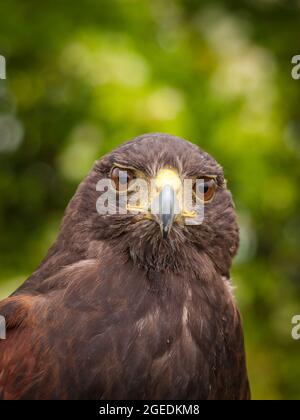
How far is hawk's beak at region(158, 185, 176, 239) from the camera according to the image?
2.87 meters

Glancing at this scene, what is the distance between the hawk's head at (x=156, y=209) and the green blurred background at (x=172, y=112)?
1164 millimetres

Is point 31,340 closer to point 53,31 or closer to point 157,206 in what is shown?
point 157,206

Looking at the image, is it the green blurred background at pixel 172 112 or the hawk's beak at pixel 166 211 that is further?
the green blurred background at pixel 172 112

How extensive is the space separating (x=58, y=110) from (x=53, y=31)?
47 cm

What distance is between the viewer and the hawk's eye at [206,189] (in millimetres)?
3199

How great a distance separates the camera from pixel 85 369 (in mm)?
2770

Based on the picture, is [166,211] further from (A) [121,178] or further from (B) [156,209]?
(A) [121,178]

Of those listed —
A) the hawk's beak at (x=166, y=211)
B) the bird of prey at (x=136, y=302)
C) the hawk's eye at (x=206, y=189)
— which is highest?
the hawk's eye at (x=206, y=189)

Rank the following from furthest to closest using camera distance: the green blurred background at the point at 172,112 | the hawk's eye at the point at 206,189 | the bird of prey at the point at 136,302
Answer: the green blurred background at the point at 172,112 → the hawk's eye at the point at 206,189 → the bird of prey at the point at 136,302

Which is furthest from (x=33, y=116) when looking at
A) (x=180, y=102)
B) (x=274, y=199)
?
(x=274, y=199)

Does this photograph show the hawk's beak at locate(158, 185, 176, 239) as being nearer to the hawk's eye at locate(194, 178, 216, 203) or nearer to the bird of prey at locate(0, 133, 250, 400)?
the bird of prey at locate(0, 133, 250, 400)

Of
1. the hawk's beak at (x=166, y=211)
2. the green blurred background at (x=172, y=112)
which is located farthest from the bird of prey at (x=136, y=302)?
the green blurred background at (x=172, y=112)

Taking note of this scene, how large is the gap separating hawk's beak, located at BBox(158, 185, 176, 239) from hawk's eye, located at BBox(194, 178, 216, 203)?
26 centimetres

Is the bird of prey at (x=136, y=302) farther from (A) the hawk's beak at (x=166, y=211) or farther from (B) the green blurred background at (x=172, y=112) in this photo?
(B) the green blurred background at (x=172, y=112)
